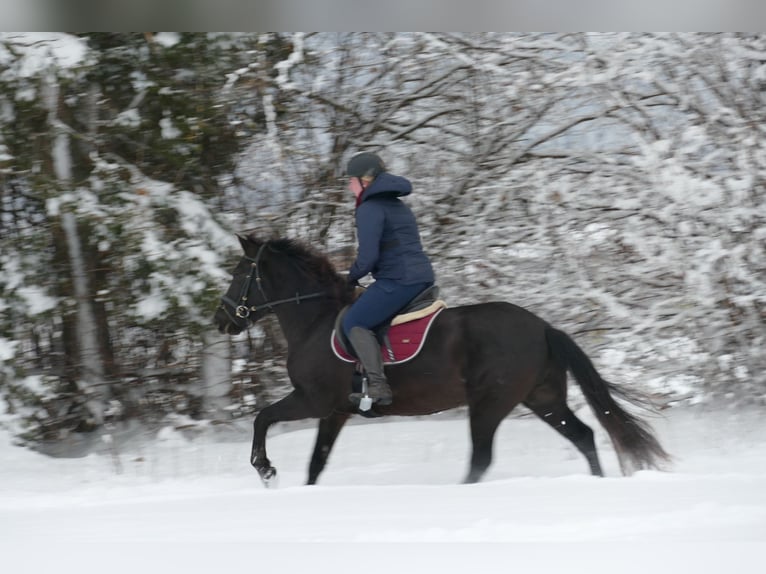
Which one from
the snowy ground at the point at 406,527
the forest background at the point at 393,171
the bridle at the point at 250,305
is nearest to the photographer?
the snowy ground at the point at 406,527

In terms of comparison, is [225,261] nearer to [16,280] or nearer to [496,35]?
[16,280]

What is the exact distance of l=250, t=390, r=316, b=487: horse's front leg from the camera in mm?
5855

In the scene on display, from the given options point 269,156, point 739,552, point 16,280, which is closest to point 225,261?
point 269,156

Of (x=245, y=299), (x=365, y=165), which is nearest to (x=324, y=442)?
(x=245, y=299)

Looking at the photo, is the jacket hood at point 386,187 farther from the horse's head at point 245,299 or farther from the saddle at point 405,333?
the horse's head at point 245,299

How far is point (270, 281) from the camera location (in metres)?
6.32

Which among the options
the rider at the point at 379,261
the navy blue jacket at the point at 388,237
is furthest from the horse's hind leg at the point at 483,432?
the navy blue jacket at the point at 388,237

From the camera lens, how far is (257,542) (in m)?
3.84

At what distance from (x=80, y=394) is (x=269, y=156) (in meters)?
3.09

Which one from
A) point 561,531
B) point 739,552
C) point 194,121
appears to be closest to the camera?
point 739,552

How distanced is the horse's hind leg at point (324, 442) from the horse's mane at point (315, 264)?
879 millimetres

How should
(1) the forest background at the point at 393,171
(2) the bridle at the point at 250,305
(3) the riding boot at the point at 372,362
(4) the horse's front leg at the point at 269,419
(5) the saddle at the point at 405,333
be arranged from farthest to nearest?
(1) the forest background at the point at 393,171, (2) the bridle at the point at 250,305, (4) the horse's front leg at the point at 269,419, (5) the saddle at the point at 405,333, (3) the riding boot at the point at 372,362

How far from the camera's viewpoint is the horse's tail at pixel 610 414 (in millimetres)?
5723

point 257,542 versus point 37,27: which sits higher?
point 37,27
